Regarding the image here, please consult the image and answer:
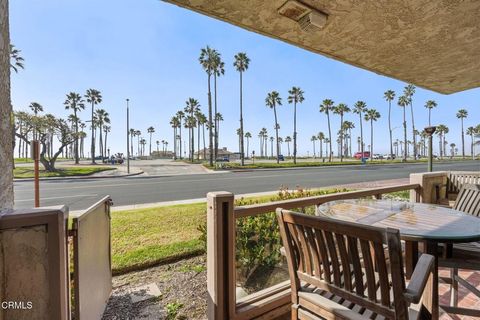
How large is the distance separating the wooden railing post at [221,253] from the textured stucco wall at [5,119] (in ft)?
4.10

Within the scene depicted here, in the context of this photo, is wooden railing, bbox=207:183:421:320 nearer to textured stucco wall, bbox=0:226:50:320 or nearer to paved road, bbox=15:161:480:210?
textured stucco wall, bbox=0:226:50:320

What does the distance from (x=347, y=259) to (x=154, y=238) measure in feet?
14.4

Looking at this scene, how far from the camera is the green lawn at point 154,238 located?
3975 mm

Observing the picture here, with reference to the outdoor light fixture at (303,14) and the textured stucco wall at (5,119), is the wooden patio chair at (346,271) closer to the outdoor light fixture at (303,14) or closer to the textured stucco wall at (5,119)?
the textured stucco wall at (5,119)

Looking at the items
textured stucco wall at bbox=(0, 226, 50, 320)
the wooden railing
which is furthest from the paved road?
textured stucco wall at bbox=(0, 226, 50, 320)

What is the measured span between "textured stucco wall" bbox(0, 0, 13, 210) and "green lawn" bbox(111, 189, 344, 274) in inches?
108

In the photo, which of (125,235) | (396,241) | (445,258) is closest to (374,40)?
(445,258)

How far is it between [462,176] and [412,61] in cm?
326

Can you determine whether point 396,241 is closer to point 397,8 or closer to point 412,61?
point 397,8

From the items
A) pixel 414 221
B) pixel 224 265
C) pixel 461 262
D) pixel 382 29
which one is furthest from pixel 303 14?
pixel 461 262

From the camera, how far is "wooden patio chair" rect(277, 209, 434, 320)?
1.21m

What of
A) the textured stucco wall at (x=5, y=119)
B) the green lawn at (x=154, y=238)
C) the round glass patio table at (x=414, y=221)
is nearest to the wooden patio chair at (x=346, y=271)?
the round glass patio table at (x=414, y=221)

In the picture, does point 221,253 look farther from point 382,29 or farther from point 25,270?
point 382,29

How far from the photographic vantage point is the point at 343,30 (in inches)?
108
